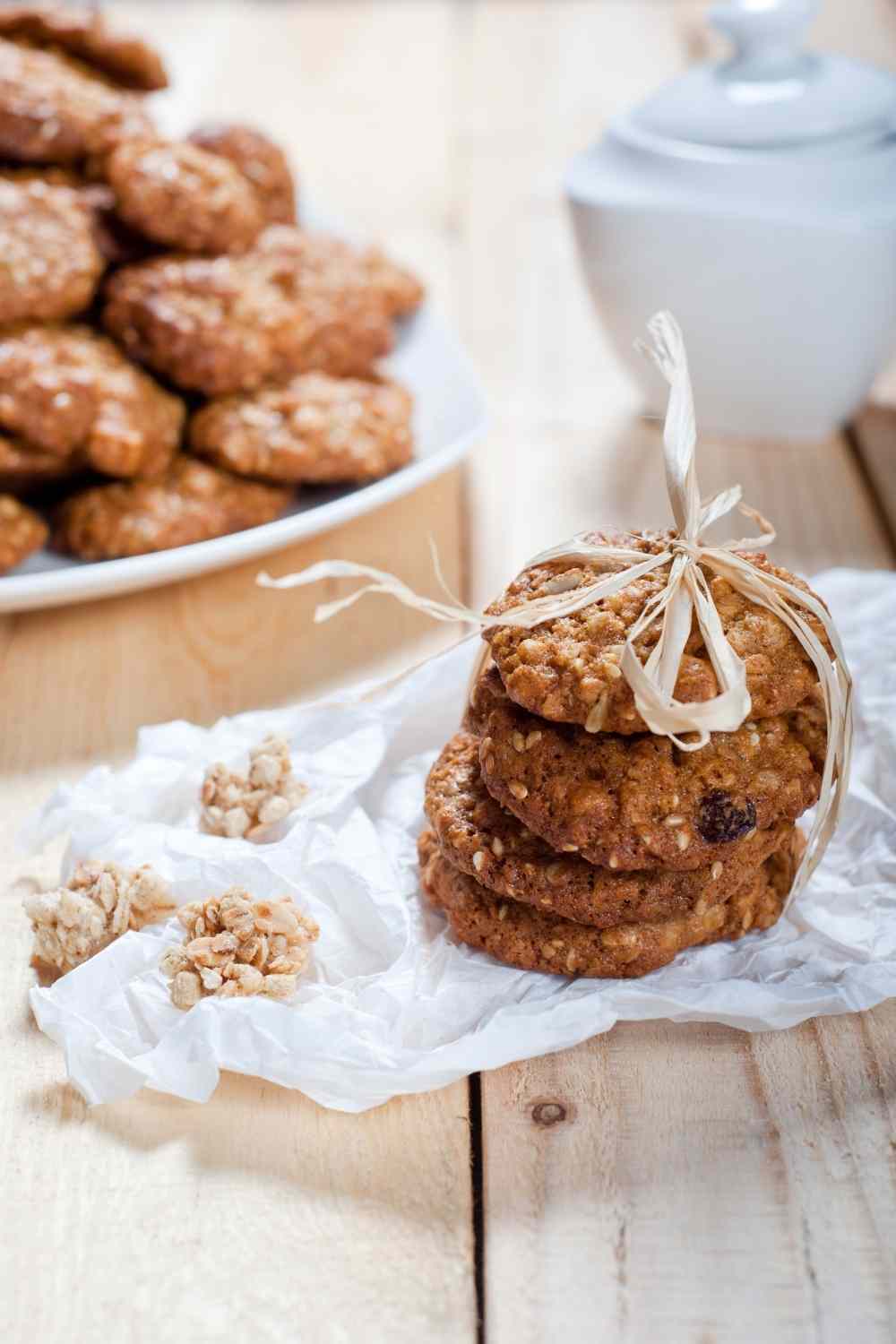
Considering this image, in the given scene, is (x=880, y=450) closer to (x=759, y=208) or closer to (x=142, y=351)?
(x=759, y=208)

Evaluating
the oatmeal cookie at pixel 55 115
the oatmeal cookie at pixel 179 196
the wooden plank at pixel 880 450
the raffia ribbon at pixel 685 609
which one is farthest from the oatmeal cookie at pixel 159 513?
the wooden plank at pixel 880 450

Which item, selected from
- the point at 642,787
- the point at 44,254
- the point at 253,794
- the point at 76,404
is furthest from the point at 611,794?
the point at 44,254

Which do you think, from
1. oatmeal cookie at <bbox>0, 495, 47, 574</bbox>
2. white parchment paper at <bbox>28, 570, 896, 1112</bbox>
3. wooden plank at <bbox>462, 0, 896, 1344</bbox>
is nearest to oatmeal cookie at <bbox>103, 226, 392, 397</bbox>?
oatmeal cookie at <bbox>0, 495, 47, 574</bbox>

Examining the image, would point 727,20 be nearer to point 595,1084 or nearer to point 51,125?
point 51,125

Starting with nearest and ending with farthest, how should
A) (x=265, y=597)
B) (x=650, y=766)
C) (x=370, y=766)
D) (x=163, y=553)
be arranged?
(x=650, y=766), (x=370, y=766), (x=163, y=553), (x=265, y=597)

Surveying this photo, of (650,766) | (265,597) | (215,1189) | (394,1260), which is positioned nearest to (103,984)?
(215,1189)

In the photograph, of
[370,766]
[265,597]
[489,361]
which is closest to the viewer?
[370,766]

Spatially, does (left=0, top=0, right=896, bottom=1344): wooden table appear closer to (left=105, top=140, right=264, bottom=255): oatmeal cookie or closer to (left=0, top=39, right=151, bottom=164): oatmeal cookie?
(left=105, top=140, right=264, bottom=255): oatmeal cookie
